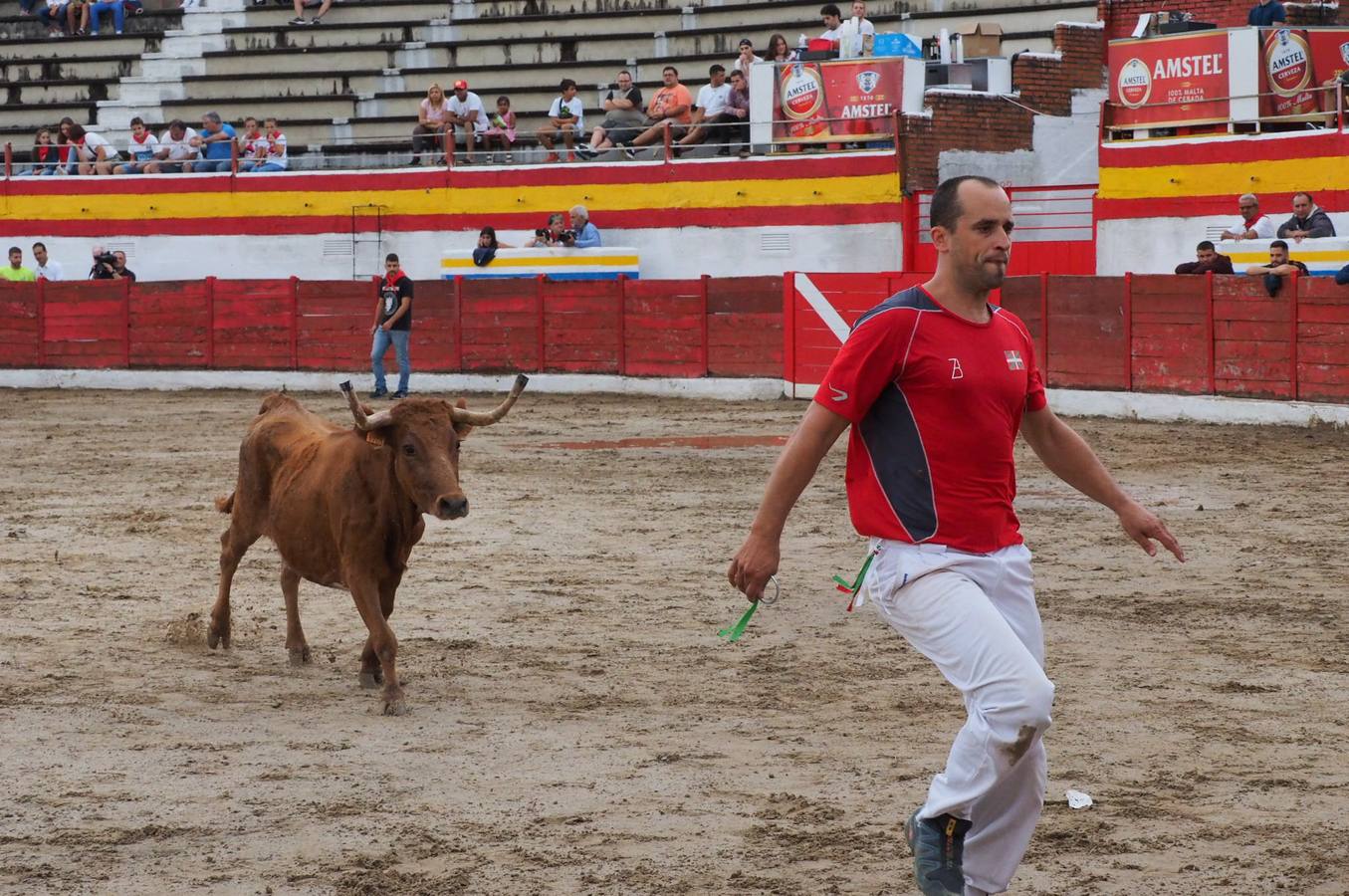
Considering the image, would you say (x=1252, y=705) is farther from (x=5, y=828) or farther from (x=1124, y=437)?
(x=1124, y=437)

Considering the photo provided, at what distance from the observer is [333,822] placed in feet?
15.9

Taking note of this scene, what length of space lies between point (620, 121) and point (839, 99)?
9.90 feet

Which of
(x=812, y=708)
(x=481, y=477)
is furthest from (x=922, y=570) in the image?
(x=481, y=477)

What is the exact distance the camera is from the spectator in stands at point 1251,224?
16234 mm

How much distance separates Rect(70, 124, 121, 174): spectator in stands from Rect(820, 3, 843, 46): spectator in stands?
10133 millimetres

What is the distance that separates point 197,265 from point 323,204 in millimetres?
2240

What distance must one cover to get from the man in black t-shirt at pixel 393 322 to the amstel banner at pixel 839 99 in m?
5.29

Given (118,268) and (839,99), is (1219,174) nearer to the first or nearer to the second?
(839,99)

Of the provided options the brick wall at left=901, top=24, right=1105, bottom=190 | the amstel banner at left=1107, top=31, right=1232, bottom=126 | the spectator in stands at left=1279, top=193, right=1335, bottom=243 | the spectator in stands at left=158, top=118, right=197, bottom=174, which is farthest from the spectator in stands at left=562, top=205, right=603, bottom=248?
the spectator in stands at left=1279, top=193, right=1335, bottom=243

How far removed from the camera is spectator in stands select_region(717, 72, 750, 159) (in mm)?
21953

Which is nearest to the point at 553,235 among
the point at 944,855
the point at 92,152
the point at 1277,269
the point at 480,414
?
the point at 92,152

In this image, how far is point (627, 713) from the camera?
6.12 m

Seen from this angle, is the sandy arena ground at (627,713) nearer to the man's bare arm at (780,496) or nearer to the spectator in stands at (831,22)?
the man's bare arm at (780,496)

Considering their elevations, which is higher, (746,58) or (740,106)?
(746,58)
